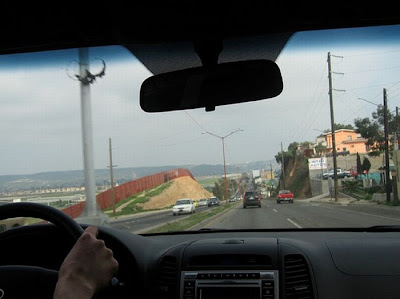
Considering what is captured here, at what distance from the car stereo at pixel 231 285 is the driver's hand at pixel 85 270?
4.17ft

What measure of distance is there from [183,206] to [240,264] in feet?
6.70

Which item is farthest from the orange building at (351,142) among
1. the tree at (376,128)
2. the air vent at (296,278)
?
the air vent at (296,278)

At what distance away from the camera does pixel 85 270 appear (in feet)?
5.48

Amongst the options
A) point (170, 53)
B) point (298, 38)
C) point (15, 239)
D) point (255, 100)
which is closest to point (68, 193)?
point (15, 239)

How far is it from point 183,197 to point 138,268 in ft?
6.24

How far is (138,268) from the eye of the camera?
309cm

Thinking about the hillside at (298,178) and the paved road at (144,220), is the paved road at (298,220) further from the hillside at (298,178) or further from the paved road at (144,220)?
the hillside at (298,178)

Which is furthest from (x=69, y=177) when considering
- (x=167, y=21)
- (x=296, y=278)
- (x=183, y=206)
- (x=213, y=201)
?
(x=296, y=278)

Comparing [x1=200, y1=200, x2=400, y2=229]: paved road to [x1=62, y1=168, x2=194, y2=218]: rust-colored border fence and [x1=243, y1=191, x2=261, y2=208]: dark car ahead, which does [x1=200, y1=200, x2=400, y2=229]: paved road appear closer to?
[x1=62, y1=168, x2=194, y2=218]: rust-colored border fence

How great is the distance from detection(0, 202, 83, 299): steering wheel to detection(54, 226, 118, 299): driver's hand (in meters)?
0.39

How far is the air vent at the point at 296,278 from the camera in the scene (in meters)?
2.86

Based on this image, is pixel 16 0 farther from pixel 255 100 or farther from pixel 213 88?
pixel 255 100

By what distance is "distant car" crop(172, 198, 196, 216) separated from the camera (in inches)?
196

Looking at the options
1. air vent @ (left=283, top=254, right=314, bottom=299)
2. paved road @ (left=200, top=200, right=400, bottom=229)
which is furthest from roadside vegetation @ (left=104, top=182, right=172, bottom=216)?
air vent @ (left=283, top=254, right=314, bottom=299)
